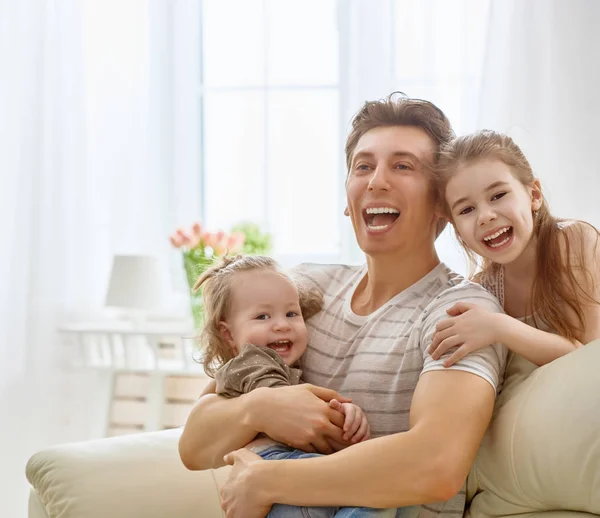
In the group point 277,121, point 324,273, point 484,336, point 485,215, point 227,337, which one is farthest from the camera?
point 277,121

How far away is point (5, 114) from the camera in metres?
3.37

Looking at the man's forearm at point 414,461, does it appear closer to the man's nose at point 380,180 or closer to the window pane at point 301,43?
the man's nose at point 380,180

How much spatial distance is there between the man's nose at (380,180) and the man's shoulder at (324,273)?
0.95ft

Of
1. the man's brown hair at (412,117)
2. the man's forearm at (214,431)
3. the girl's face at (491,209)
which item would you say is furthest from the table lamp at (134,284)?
the girl's face at (491,209)

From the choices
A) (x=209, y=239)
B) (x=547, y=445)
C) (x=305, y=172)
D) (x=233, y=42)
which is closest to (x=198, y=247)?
(x=209, y=239)

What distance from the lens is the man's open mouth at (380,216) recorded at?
1693 millimetres

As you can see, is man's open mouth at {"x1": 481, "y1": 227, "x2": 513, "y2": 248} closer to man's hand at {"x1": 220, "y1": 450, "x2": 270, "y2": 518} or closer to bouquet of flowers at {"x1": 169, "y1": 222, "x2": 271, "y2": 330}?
man's hand at {"x1": 220, "y1": 450, "x2": 270, "y2": 518}

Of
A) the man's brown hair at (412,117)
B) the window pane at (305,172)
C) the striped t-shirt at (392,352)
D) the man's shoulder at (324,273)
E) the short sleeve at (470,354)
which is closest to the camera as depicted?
the short sleeve at (470,354)

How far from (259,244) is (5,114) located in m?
1.16

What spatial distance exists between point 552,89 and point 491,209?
1.64 metres

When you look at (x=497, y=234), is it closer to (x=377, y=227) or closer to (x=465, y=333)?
(x=377, y=227)

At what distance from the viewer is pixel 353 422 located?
1.48 meters

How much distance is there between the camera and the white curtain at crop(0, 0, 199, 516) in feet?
11.1

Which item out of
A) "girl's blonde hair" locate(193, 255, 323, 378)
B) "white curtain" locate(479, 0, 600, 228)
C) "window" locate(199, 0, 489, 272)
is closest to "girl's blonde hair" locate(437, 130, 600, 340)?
"girl's blonde hair" locate(193, 255, 323, 378)
